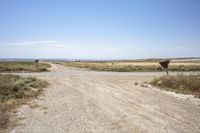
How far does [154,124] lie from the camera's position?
8.02 m

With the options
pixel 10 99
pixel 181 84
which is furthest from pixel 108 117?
pixel 181 84

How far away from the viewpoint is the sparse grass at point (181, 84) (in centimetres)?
1626

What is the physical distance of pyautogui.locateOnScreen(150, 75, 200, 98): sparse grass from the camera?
16258mm

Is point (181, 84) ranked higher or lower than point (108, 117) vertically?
higher

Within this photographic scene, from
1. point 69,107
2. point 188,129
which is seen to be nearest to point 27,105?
point 69,107

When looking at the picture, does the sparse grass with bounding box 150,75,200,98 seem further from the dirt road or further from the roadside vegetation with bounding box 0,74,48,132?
the roadside vegetation with bounding box 0,74,48,132

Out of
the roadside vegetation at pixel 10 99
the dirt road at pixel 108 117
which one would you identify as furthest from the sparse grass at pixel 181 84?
the roadside vegetation at pixel 10 99

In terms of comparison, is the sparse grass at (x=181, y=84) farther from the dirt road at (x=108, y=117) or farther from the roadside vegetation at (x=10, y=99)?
the roadside vegetation at (x=10, y=99)

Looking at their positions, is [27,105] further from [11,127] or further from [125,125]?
[125,125]

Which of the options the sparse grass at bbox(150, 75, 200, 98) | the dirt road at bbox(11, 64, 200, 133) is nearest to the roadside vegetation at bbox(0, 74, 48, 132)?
the dirt road at bbox(11, 64, 200, 133)

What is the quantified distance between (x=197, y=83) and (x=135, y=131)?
10575mm

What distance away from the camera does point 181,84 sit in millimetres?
17922

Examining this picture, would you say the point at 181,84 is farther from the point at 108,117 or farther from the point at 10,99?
the point at 10,99

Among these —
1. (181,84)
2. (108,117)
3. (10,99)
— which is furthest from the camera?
(181,84)
